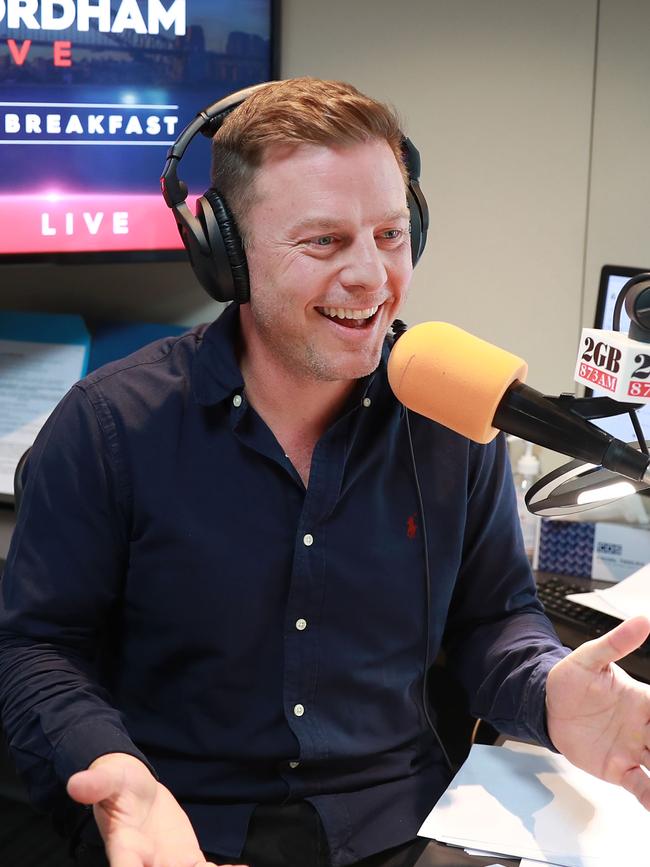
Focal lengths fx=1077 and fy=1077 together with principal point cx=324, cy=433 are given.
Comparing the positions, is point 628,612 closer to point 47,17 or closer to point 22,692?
point 22,692

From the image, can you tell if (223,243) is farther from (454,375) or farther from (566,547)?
(566,547)

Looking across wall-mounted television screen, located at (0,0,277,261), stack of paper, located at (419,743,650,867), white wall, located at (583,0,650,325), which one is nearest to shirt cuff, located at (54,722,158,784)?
stack of paper, located at (419,743,650,867)

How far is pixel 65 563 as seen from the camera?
127 cm

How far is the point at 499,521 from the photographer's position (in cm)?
144

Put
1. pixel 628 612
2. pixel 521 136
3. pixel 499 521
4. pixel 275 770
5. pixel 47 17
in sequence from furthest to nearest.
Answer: pixel 521 136 < pixel 47 17 < pixel 628 612 < pixel 499 521 < pixel 275 770

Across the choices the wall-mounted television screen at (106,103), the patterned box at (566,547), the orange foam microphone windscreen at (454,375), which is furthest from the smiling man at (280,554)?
the wall-mounted television screen at (106,103)

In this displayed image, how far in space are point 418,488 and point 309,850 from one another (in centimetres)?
46

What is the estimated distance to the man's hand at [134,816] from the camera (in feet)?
3.06

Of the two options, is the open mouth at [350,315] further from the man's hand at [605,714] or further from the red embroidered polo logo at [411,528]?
the man's hand at [605,714]

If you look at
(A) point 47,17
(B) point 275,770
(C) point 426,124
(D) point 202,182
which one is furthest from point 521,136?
(B) point 275,770

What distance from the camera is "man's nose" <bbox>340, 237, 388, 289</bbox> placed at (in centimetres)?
124

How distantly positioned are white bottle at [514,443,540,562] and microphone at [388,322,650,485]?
2.99 feet

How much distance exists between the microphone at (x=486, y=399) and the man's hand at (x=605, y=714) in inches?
9.8

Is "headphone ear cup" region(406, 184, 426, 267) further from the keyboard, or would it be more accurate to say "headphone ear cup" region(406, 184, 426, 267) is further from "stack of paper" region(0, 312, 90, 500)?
"stack of paper" region(0, 312, 90, 500)
